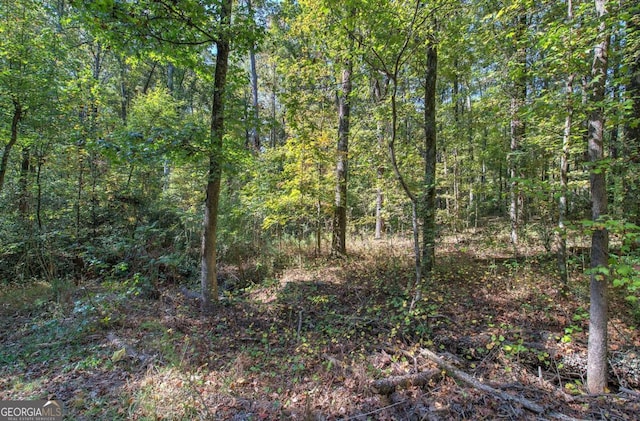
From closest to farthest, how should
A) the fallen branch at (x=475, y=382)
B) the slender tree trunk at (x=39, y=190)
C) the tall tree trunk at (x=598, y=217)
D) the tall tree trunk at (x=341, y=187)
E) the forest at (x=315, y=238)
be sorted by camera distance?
the fallen branch at (x=475, y=382), the tall tree trunk at (x=598, y=217), the forest at (x=315, y=238), the slender tree trunk at (x=39, y=190), the tall tree trunk at (x=341, y=187)

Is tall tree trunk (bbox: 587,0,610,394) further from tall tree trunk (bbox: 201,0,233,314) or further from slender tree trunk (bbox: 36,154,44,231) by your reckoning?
slender tree trunk (bbox: 36,154,44,231)

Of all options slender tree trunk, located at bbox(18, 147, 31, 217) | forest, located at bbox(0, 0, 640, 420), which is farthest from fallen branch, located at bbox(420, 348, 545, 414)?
slender tree trunk, located at bbox(18, 147, 31, 217)

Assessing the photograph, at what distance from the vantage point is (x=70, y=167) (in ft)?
24.6

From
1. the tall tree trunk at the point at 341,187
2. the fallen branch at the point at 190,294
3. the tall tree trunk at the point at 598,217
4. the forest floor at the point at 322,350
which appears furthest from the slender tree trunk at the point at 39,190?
the tall tree trunk at the point at 598,217

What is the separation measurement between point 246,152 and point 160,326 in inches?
137

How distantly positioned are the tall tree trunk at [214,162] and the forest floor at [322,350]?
0.46m

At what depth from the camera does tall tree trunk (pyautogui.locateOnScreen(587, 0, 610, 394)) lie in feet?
9.40

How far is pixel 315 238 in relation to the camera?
9094 mm

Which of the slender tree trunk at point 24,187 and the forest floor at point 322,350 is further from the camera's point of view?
the slender tree trunk at point 24,187

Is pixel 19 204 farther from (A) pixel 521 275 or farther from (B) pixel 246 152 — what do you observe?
(A) pixel 521 275

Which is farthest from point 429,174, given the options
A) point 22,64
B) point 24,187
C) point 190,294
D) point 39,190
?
point 24,187

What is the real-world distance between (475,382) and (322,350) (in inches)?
76.4

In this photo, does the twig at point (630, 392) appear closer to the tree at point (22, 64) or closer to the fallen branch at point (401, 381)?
the fallen branch at point (401, 381)

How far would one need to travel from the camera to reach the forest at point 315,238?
2988 mm
